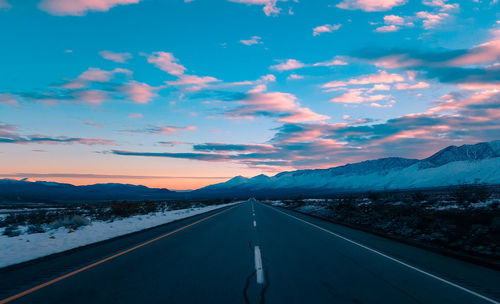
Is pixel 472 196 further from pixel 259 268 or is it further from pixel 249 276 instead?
pixel 249 276

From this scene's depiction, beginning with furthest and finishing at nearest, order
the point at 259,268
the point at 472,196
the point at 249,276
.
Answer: the point at 472,196 < the point at 259,268 < the point at 249,276

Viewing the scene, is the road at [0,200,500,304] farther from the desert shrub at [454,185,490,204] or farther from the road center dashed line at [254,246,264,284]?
the desert shrub at [454,185,490,204]

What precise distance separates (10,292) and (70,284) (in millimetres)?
927

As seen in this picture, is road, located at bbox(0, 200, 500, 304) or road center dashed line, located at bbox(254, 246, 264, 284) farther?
road center dashed line, located at bbox(254, 246, 264, 284)

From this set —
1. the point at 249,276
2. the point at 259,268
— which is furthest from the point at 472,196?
the point at 249,276

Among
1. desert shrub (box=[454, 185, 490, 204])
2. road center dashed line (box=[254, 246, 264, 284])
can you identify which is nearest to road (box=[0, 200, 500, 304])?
road center dashed line (box=[254, 246, 264, 284])

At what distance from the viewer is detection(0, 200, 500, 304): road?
213 inches

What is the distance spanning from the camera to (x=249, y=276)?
6.77 m

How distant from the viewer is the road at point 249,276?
541cm

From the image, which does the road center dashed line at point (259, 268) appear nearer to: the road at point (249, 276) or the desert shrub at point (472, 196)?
the road at point (249, 276)

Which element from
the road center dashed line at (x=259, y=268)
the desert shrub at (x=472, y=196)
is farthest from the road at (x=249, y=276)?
the desert shrub at (x=472, y=196)

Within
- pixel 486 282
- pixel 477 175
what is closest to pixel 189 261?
pixel 486 282

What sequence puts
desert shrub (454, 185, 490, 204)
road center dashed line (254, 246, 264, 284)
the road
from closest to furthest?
the road → road center dashed line (254, 246, 264, 284) → desert shrub (454, 185, 490, 204)

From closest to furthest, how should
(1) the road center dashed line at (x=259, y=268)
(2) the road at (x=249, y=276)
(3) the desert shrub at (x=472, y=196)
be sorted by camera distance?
(2) the road at (x=249, y=276)
(1) the road center dashed line at (x=259, y=268)
(3) the desert shrub at (x=472, y=196)
